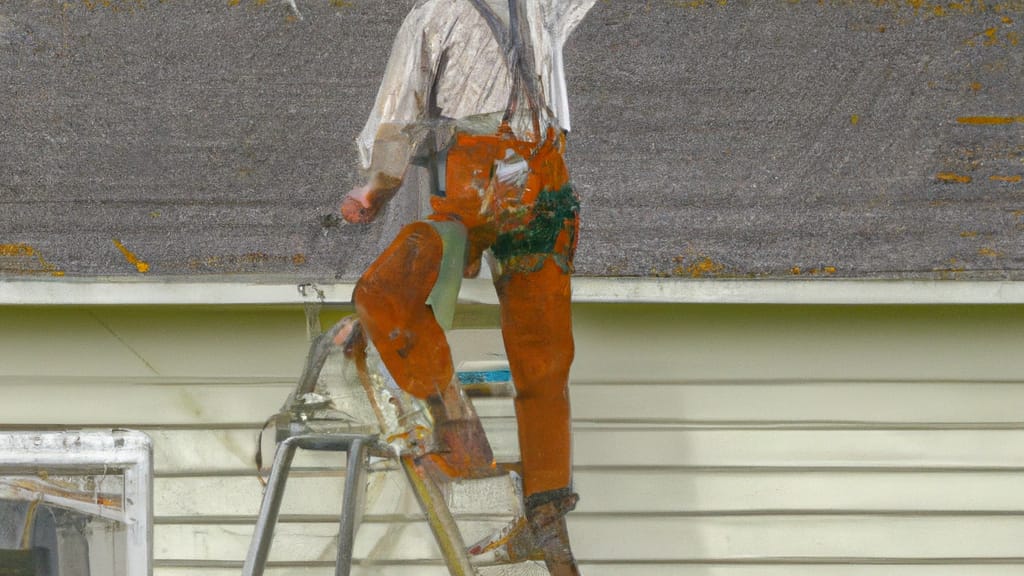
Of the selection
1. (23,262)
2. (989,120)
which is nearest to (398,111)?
(23,262)

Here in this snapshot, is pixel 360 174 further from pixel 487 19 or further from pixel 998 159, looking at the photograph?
pixel 998 159

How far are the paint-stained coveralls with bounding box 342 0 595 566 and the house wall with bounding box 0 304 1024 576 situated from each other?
1.52 ft

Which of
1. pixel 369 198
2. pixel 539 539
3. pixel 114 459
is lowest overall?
pixel 539 539

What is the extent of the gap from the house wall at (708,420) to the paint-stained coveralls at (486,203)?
1.52 ft

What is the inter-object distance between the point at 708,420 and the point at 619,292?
35cm

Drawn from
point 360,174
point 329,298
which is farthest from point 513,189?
point 329,298

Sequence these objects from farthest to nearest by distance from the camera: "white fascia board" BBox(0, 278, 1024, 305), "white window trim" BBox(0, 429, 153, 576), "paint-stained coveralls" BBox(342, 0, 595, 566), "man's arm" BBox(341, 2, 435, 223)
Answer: "white fascia board" BBox(0, 278, 1024, 305), "white window trim" BBox(0, 429, 153, 576), "man's arm" BBox(341, 2, 435, 223), "paint-stained coveralls" BBox(342, 0, 595, 566)

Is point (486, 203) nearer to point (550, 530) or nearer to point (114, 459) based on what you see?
point (550, 530)

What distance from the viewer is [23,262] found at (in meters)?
2.36

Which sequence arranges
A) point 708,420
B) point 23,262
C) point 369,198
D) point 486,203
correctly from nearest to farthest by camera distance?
1. point 486,203
2. point 369,198
3. point 23,262
4. point 708,420

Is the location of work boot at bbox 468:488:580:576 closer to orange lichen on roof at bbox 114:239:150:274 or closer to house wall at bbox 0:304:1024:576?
house wall at bbox 0:304:1024:576

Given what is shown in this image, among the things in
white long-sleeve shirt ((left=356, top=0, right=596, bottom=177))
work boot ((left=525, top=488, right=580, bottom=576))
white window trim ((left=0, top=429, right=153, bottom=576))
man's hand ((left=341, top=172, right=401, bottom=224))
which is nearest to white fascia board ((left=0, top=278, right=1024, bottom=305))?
man's hand ((left=341, top=172, right=401, bottom=224))

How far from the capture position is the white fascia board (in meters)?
2.35

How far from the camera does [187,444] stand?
2.45 metres
